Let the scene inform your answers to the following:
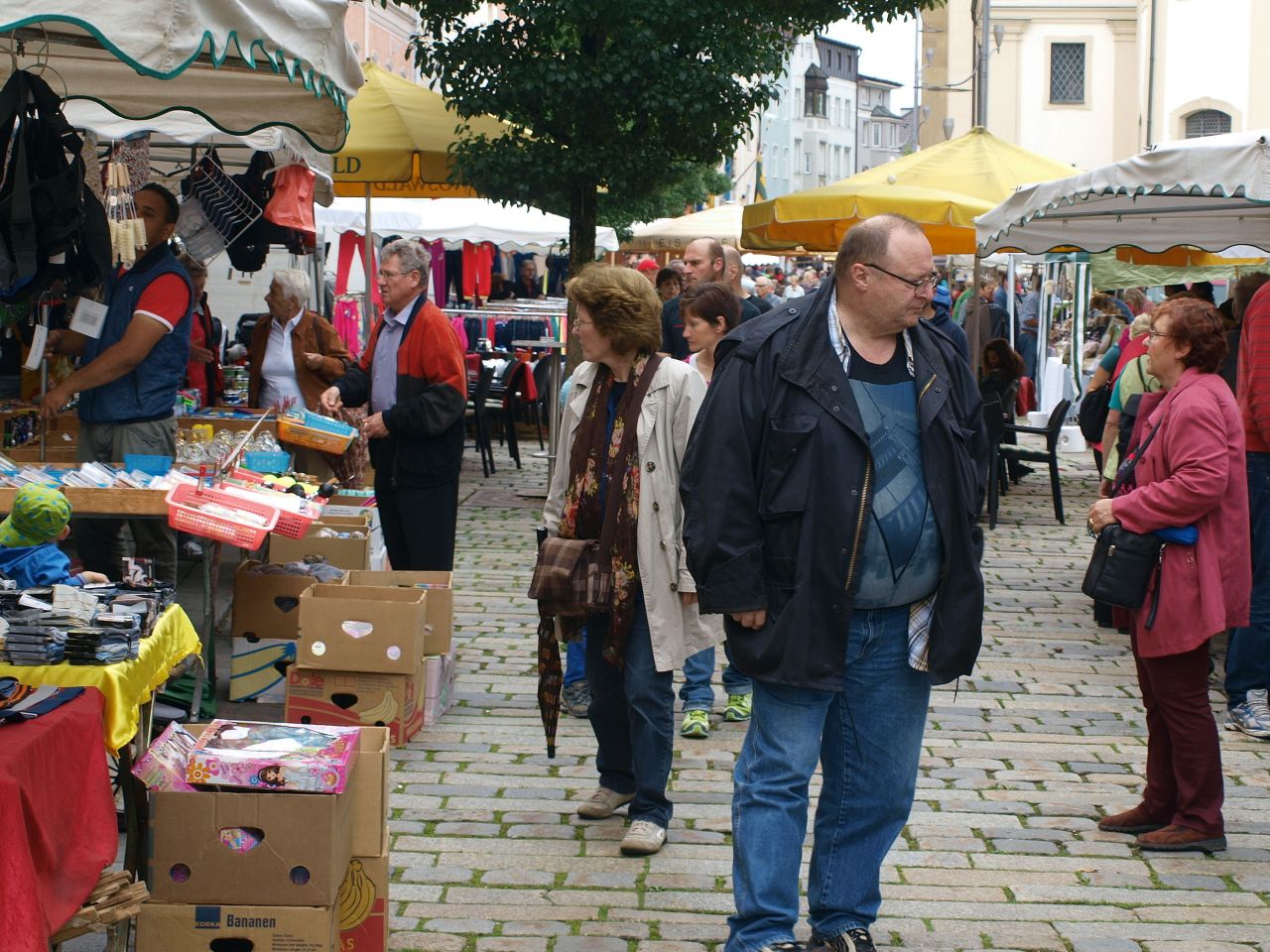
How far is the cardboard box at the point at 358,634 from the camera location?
626 centimetres

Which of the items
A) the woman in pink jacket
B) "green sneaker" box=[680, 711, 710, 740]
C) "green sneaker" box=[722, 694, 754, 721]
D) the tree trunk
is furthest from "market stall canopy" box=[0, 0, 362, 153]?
the tree trunk

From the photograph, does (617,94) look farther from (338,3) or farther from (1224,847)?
(1224,847)

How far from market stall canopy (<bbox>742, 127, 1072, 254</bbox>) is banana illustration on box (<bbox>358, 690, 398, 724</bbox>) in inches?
305

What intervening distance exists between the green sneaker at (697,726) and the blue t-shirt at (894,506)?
2785mm

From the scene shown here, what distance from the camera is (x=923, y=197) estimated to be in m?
13.3

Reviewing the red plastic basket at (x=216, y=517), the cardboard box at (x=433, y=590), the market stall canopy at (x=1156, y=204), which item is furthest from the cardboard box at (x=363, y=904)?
the market stall canopy at (x=1156, y=204)

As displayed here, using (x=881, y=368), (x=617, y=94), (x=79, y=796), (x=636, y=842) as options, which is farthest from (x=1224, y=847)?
(x=617, y=94)

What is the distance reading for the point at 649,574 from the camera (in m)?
5.14

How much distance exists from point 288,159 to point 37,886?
6.19 meters

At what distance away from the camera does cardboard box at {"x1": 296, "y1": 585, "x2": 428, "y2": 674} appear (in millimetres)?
6262

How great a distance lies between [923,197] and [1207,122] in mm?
36843

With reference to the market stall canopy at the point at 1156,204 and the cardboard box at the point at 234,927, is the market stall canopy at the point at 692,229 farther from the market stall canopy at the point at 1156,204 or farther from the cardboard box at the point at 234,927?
the cardboard box at the point at 234,927

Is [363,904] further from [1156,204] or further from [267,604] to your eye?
[1156,204]

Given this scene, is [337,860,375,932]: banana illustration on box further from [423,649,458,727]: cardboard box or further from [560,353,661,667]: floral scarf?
[423,649,458,727]: cardboard box
